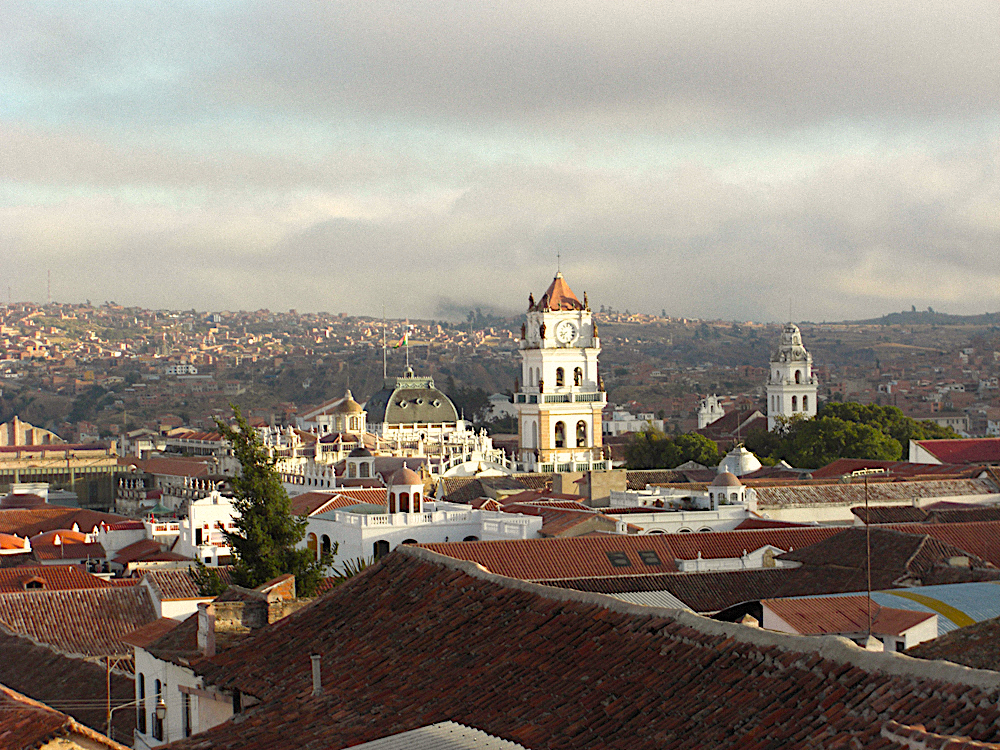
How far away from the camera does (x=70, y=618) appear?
2644 centimetres

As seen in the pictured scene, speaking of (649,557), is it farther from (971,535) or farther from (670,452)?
(670,452)

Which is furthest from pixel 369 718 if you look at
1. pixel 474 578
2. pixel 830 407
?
pixel 830 407

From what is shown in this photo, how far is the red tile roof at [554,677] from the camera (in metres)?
7.68

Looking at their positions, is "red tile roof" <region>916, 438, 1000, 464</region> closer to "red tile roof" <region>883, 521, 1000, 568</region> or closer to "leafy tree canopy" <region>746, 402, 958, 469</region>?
"leafy tree canopy" <region>746, 402, 958, 469</region>

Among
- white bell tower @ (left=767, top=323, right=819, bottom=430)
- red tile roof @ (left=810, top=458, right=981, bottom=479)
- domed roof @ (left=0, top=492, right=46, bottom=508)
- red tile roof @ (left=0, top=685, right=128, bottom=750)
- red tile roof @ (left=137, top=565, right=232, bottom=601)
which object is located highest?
white bell tower @ (left=767, top=323, right=819, bottom=430)

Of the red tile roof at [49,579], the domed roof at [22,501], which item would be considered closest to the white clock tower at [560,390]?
the domed roof at [22,501]

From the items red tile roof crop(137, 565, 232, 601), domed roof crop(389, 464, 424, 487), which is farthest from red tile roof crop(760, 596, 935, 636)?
domed roof crop(389, 464, 424, 487)

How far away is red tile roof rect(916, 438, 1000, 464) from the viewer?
60.8 metres

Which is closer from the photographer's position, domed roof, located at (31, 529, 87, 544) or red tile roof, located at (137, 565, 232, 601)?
red tile roof, located at (137, 565, 232, 601)

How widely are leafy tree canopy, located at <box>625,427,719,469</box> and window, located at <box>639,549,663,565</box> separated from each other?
40828 millimetres

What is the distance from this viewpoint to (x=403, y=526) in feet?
126

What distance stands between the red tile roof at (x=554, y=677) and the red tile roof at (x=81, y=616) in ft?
41.3

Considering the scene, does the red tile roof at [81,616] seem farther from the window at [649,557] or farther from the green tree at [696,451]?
the green tree at [696,451]

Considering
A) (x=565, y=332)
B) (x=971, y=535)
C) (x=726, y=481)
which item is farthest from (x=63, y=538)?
(x=565, y=332)
